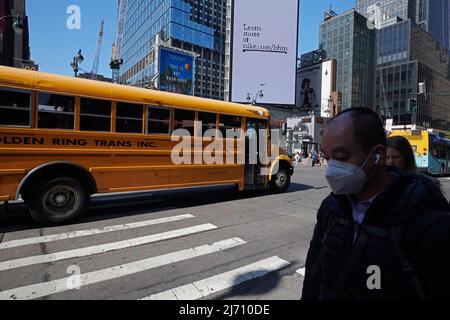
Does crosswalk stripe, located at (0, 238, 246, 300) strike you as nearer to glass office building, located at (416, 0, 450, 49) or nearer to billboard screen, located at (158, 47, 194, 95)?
billboard screen, located at (158, 47, 194, 95)

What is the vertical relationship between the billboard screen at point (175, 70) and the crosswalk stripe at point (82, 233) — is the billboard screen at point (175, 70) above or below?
above

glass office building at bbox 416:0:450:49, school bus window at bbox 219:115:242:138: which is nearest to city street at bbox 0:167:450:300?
school bus window at bbox 219:115:242:138

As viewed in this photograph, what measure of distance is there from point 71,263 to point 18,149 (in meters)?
2.83

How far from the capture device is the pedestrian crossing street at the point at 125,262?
12.3 feet

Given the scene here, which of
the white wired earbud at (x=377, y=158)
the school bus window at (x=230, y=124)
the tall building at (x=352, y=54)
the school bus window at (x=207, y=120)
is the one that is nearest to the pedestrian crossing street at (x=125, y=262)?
the white wired earbud at (x=377, y=158)

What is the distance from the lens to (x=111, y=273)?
13.9 feet

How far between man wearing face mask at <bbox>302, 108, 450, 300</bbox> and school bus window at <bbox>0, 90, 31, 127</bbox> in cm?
629

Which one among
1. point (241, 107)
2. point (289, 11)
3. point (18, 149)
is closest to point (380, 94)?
point (289, 11)

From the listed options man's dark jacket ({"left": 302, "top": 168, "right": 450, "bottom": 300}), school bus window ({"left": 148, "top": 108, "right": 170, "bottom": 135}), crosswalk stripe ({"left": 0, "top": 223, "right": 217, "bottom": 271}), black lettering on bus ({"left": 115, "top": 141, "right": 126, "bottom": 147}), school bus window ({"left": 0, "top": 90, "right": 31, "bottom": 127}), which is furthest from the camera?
school bus window ({"left": 148, "top": 108, "right": 170, "bottom": 135})

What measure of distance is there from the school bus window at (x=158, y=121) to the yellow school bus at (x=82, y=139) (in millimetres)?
26

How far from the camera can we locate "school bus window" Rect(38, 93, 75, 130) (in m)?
6.16

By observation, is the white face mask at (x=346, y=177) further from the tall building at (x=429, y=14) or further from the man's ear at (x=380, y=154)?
the tall building at (x=429, y=14)

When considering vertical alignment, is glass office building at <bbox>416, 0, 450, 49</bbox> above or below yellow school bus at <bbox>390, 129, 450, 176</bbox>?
above
